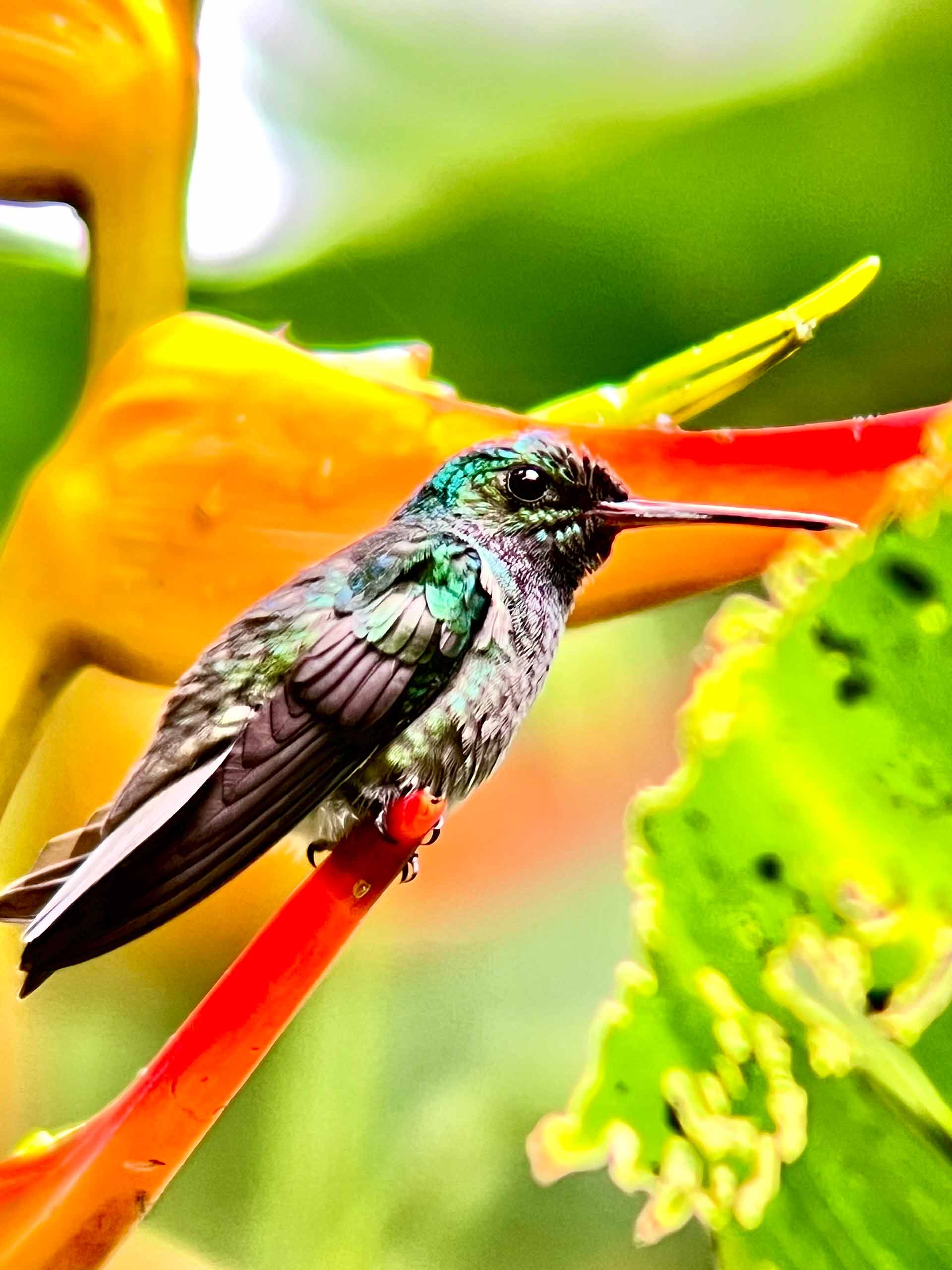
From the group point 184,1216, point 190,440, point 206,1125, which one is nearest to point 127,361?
point 190,440

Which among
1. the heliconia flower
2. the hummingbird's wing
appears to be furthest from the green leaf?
the heliconia flower

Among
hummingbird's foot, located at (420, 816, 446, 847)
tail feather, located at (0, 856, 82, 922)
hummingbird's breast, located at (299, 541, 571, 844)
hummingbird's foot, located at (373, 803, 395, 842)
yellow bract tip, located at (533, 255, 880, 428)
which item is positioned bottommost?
tail feather, located at (0, 856, 82, 922)

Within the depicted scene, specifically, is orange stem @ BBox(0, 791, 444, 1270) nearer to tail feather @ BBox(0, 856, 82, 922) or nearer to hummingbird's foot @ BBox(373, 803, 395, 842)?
hummingbird's foot @ BBox(373, 803, 395, 842)

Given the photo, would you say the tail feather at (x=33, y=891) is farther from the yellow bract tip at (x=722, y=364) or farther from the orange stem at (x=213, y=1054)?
the yellow bract tip at (x=722, y=364)

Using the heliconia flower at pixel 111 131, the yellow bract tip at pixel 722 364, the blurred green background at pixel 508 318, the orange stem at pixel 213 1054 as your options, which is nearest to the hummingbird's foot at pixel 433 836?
the blurred green background at pixel 508 318

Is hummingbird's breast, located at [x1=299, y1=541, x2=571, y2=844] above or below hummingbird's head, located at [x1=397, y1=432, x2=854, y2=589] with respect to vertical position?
below
